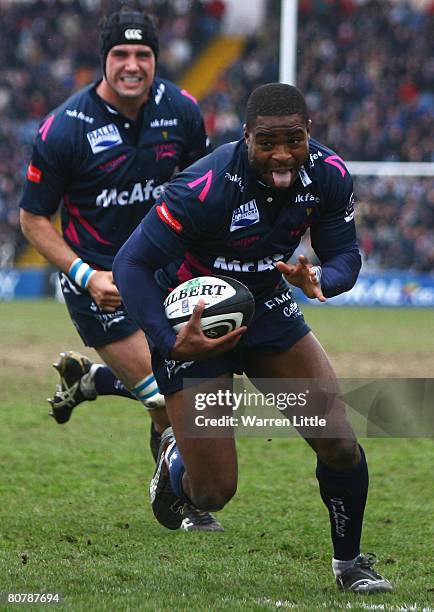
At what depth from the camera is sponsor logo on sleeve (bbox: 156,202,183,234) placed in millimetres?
4480

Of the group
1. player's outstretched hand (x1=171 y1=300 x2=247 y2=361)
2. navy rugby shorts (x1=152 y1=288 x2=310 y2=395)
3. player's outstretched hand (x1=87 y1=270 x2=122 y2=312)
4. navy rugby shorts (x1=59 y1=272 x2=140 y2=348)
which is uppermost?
player's outstretched hand (x1=171 y1=300 x2=247 y2=361)

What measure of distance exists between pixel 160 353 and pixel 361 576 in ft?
4.09

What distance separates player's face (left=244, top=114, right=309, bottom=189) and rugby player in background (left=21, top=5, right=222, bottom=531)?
1.77m

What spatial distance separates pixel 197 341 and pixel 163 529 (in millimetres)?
1696

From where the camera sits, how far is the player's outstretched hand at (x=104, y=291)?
5.86m

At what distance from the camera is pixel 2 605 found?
13.6ft

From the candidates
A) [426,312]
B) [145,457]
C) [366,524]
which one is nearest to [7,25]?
[426,312]

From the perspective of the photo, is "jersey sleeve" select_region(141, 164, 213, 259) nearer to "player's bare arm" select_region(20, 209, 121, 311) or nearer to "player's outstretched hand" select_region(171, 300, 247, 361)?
"player's outstretched hand" select_region(171, 300, 247, 361)

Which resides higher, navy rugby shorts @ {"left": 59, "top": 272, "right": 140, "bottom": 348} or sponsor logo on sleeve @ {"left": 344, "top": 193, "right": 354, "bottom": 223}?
sponsor logo on sleeve @ {"left": 344, "top": 193, "right": 354, "bottom": 223}

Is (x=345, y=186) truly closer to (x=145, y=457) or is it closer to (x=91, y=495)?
(x=91, y=495)

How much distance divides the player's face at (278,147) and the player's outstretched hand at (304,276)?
1.04 ft

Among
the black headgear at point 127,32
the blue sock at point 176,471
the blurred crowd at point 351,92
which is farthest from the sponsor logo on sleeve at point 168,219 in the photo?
the blurred crowd at point 351,92

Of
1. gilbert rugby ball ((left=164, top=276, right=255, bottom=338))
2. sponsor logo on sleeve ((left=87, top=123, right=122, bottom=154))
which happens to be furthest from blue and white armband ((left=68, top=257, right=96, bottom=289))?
gilbert rugby ball ((left=164, top=276, right=255, bottom=338))

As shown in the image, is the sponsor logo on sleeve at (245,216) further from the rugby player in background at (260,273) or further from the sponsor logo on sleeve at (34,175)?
the sponsor logo on sleeve at (34,175)
